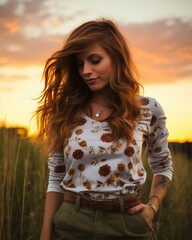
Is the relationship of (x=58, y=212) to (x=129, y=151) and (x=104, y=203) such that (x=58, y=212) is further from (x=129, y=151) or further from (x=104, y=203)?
(x=129, y=151)

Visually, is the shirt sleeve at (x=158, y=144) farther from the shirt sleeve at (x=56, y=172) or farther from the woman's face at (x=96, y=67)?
the shirt sleeve at (x=56, y=172)

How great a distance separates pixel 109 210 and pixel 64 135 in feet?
1.38

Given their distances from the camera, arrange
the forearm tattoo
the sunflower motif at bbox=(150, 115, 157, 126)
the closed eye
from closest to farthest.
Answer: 1. the closed eye
2. the sunflower motif at bbox=(150, 115, 157, 126)
3. the forearm tattoo

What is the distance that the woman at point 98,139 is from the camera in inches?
70.6

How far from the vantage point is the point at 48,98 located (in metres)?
2.24

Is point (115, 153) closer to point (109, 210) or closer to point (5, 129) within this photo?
point (109, 210)

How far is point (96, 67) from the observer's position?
196 cm

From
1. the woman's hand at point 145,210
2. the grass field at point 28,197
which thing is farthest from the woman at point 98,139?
the grass field at point 28,197

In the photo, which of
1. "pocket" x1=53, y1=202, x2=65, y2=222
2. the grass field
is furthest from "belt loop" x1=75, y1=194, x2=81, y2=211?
the grass field

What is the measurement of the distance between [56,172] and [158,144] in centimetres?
52

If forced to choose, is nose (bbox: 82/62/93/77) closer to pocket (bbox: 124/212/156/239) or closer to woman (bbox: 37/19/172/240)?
woman (bbox: 37/19/172/240)

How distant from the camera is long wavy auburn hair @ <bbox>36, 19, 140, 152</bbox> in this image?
1.99 m

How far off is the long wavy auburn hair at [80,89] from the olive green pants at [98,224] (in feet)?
1.05

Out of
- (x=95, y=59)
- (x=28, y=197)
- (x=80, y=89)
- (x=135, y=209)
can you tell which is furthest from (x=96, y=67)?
(x=28, y=197)
